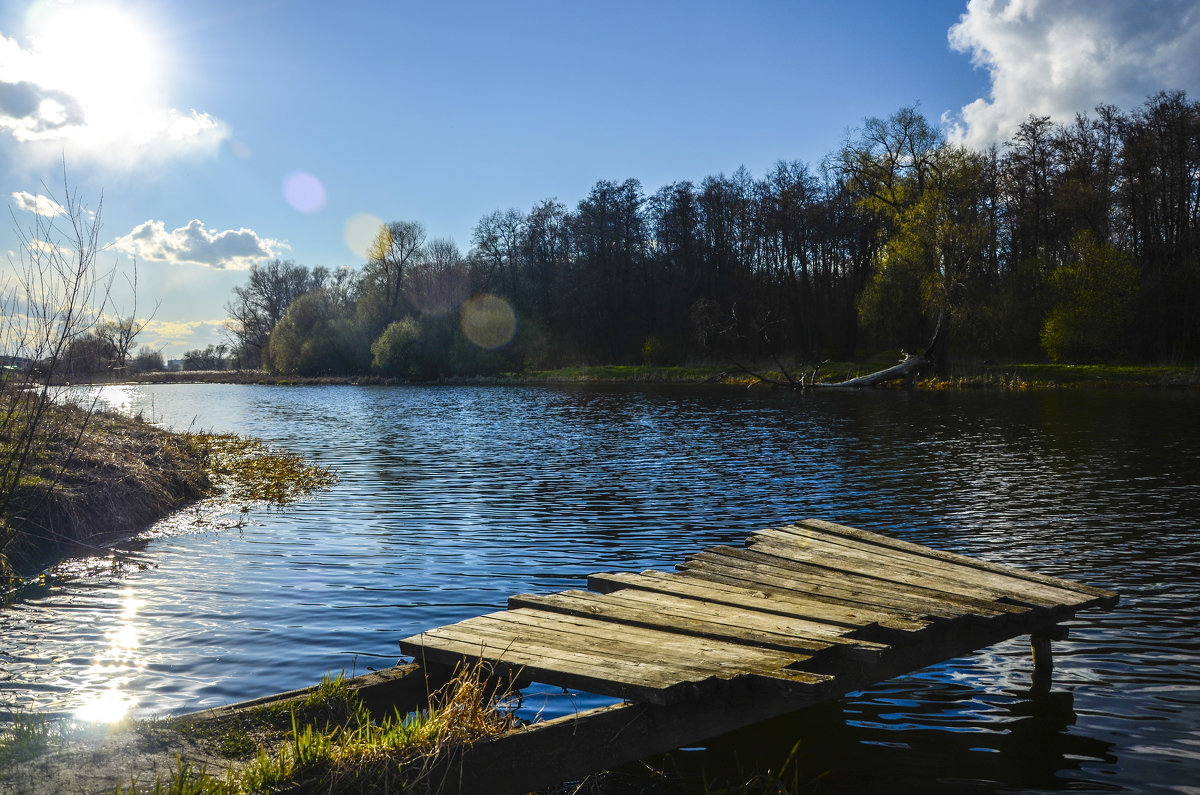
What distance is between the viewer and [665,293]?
72.0 meters

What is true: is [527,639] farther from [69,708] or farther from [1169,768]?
[1169,768]

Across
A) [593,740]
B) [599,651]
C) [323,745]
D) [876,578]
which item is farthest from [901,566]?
[323,745]

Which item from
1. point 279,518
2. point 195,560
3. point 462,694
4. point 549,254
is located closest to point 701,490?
point 279,518

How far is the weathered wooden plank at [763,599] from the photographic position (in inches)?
214

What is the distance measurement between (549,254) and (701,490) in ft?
215

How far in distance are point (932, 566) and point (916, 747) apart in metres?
2.28

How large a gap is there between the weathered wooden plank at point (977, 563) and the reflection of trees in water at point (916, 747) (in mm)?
902

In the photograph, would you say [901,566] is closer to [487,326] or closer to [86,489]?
[86,489]

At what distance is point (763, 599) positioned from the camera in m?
6.12

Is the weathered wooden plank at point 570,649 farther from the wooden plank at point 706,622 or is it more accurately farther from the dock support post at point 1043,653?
the dock support post at point 1043,653

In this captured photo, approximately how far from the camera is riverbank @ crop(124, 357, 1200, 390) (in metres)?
44.6

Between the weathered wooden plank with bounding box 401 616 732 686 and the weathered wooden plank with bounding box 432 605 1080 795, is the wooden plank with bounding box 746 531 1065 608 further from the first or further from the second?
the weathered wooden plank with bounding box 401 616 732 686

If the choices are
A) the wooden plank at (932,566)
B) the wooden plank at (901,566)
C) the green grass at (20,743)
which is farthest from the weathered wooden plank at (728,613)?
the green grass at (20,743)

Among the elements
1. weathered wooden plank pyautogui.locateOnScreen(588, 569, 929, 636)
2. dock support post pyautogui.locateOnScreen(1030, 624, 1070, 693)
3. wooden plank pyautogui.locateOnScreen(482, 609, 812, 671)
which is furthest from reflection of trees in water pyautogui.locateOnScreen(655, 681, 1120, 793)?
weathered wooden plank pyautogui.locateOnScreen(588, 569, 929, 636)
